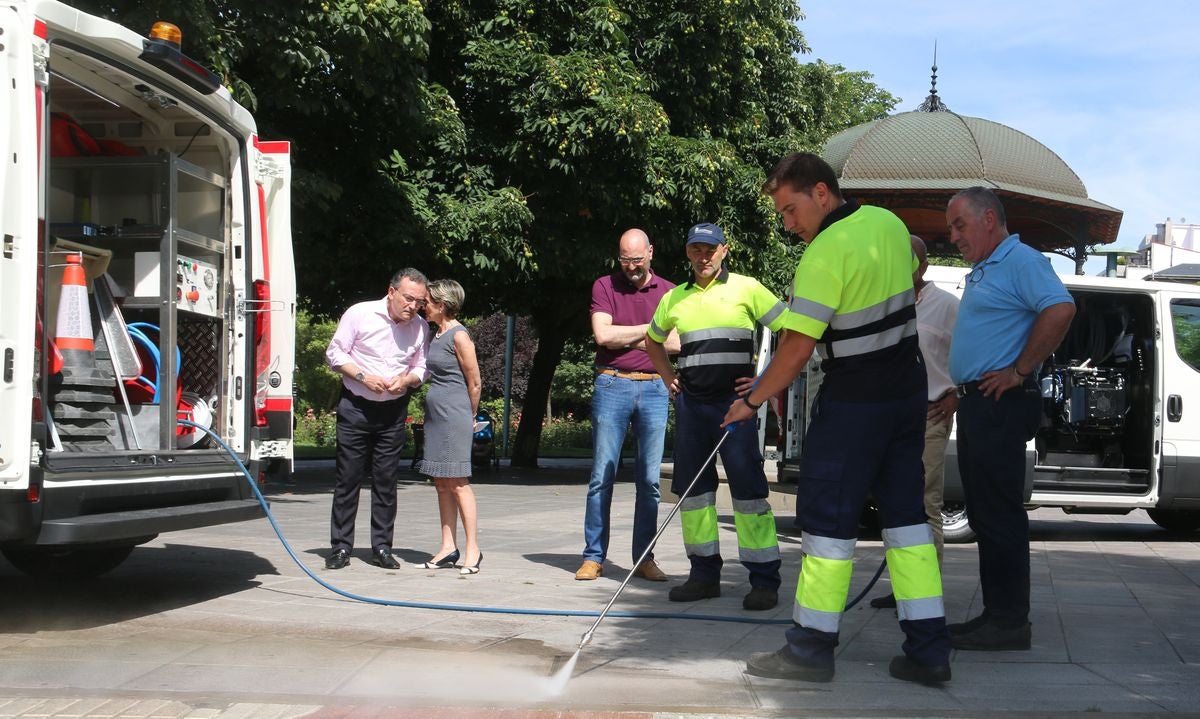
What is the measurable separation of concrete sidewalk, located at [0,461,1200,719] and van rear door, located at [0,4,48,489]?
3.06 feet

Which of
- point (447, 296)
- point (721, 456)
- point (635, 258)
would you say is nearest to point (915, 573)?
point (721, 456)

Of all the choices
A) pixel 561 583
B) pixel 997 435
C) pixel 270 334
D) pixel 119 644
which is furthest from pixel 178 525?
pixel 997 435

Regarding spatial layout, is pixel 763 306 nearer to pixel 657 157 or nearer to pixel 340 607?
pixel 340 607

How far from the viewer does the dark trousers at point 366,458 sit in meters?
7.73

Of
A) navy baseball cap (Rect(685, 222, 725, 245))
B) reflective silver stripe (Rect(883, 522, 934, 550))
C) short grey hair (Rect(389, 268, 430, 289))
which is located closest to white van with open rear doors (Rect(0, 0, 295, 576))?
short grey hair (Rect(389, 268, 430, 289))

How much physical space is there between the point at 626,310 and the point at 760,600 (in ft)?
6.21

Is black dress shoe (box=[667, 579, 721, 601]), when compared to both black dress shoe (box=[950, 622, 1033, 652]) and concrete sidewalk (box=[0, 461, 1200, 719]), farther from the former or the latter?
black dress shoe (box=[950, 622, 1033, 652])

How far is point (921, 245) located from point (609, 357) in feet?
6.35

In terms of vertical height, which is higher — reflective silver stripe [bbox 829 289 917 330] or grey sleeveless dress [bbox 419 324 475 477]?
reflective silver stripe [bbox 829 289 917 330]

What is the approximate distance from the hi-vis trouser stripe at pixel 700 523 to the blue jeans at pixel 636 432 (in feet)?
1.67

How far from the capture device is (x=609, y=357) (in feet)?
24.3

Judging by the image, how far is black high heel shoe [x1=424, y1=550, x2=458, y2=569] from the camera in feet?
25.8

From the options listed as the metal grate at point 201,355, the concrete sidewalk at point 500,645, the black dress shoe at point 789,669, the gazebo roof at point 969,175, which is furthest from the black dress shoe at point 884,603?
the gazebo roof at point 969,175

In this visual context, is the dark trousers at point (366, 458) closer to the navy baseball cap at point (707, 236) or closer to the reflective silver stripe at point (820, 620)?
the navy baseball cap at point (707, 236)
